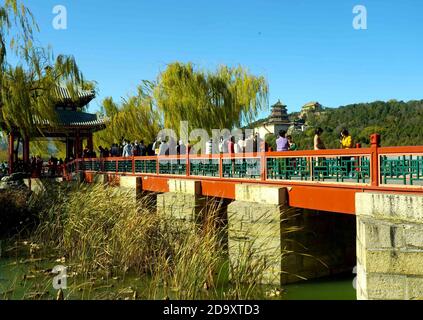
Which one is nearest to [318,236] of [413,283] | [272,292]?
[272,292]

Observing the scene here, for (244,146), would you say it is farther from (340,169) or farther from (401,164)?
(401,164)

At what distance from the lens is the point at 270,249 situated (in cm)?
770

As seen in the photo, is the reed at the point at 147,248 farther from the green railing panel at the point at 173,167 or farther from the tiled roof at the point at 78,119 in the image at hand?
the tiled roof at the point at 78,119

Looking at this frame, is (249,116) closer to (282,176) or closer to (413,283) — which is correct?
(282,176)

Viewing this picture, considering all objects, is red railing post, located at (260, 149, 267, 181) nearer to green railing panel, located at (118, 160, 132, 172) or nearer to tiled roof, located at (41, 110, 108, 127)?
green railing panel, located at (118, 160, 132, 172)

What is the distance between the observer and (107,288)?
705cm

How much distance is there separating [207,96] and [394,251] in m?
18.5

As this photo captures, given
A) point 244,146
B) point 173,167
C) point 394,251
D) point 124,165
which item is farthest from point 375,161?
point 124,165

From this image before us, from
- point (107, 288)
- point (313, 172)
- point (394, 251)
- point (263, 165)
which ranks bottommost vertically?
point (107, 288)

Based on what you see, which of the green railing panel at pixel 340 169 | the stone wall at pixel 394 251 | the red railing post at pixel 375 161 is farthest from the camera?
the green railing panel at pixel 340 169

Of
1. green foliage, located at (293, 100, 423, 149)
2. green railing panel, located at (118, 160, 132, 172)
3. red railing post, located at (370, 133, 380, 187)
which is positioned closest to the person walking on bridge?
red railing post, located at (370, 133, 380, 187)

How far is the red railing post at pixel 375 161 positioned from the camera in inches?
240

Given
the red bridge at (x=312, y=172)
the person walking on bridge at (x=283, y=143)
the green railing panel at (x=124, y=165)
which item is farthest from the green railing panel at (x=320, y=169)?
the green railing panel at (x=124, y=165)
